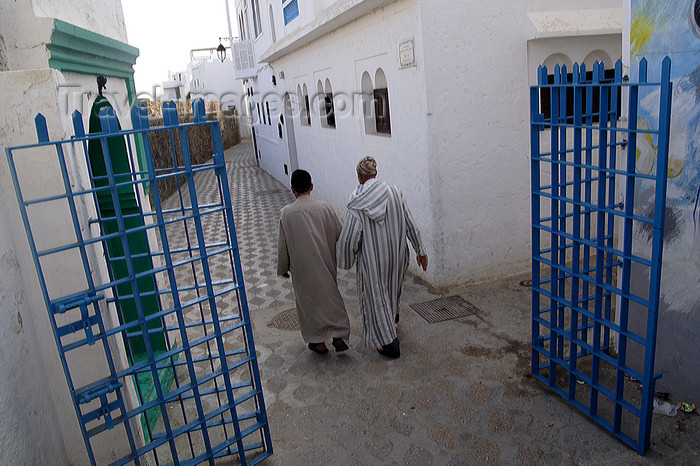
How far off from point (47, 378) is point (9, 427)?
1.83ft

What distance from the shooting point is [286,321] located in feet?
18.2

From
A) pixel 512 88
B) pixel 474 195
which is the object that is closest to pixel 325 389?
pixel 474 195

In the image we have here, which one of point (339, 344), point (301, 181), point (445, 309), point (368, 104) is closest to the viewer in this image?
point (301, 181)

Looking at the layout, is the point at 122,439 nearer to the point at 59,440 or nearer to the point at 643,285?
the point at 59,440

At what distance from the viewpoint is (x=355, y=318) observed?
549cm

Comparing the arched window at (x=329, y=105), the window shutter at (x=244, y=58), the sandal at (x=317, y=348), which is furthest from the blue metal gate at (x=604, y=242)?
the window shutter at (x=244, y=58)

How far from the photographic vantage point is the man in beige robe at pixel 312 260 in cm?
434

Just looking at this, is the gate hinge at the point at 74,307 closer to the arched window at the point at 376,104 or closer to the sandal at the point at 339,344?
the sandal at the point at 339,344

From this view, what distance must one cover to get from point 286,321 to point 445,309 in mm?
1647

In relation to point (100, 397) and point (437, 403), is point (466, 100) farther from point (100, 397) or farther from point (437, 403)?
point (100, 397)

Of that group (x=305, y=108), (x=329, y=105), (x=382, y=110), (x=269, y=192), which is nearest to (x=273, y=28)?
(x=305, y=108)

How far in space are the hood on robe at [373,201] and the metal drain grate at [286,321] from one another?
170 cm

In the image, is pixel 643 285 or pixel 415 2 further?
pixel 415 2

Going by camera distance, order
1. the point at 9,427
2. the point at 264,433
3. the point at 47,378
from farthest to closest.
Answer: the point at 264,433
the point at 47,378
the point at 9,427
